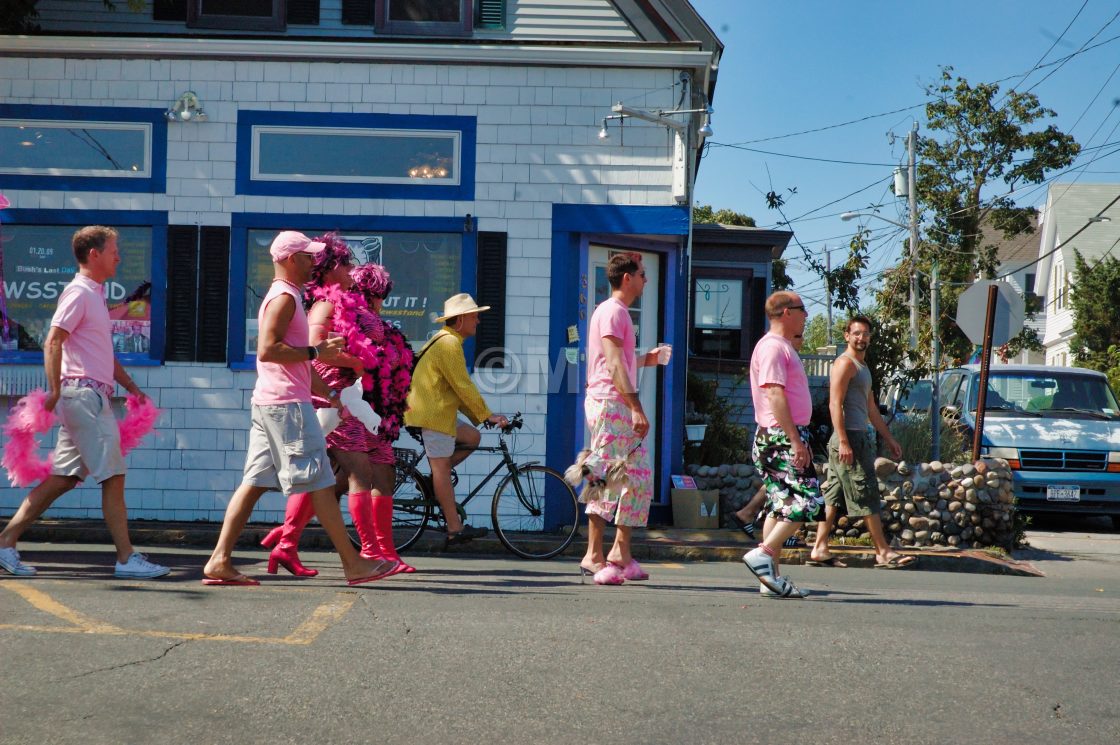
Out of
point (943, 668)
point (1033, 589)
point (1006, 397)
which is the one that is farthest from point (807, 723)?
point (1006, 397)

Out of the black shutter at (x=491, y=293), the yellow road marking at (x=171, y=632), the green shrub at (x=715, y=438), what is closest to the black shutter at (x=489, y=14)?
the black shutter at (x=491, y=293)

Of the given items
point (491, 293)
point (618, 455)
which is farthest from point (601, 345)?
point (491, 293)

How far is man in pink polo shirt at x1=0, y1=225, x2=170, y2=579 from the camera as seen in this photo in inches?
273

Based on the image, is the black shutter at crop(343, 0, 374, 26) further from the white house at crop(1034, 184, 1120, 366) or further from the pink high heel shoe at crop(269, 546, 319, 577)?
the white house at crop(1034, 184, 1120, 366)

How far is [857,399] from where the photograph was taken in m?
9.36

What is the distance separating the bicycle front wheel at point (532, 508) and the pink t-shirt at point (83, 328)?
3204 mm

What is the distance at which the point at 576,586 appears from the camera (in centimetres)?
745

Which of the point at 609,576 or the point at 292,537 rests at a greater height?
the point at 292,537

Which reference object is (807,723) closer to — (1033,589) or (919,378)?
(1033,589)

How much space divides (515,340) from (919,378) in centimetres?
696

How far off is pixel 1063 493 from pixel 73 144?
1095 cm

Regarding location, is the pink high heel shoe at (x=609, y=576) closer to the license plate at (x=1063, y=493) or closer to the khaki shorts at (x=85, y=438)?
the khaki shorts at (x=85, y=438)

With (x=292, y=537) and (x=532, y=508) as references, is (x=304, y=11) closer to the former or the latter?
(x=532, y=508)

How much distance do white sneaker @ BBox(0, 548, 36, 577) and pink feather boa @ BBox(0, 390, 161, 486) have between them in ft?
1.54
